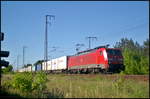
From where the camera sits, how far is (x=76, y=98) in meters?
9.96

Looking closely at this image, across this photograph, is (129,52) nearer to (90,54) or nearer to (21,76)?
(90,54)

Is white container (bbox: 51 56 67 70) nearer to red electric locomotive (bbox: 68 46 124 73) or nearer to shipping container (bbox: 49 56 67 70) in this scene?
shipping container (bbox: 49 56 67 70)

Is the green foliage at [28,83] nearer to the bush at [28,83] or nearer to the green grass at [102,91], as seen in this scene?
the bush at [28,83]

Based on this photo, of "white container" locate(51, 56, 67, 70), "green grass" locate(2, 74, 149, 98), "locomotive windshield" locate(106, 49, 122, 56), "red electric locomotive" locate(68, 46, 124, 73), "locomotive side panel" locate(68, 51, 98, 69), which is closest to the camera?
"green grass" locate(2, 74, 149, 98)

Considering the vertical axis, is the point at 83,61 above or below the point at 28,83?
above

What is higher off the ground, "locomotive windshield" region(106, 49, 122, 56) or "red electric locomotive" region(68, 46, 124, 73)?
"locomotive windshield" region(106, 49, 122, 56)

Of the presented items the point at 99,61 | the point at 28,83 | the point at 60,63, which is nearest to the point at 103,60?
the point at 99,61

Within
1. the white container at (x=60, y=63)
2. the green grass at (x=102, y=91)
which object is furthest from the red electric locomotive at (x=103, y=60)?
Result: the green grass at (x=102, y=91)

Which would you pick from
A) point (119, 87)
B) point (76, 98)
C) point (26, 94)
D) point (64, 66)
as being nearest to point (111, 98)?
point (76, 98)

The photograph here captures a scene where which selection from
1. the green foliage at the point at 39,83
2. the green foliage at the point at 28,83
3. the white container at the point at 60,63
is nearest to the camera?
the green foliage at the point at 28,83

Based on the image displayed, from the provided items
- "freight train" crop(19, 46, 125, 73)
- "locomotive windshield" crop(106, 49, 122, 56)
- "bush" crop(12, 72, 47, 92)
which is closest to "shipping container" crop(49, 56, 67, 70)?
"freight train" crop(19, 46, 125, 73)

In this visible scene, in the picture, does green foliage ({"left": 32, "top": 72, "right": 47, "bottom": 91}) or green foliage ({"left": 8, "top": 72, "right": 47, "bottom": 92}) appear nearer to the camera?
green foliage ({"left": 8, "top": 72, "right": 47, "bottom": 92})

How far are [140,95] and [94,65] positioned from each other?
69.2 ft

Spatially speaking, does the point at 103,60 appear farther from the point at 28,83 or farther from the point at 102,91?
the point at 28,83
